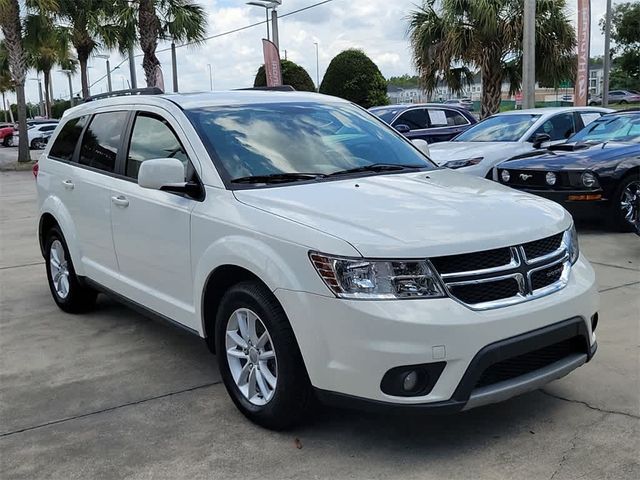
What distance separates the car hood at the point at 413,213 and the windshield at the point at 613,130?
5.89 m

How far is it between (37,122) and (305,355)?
37.5 metres

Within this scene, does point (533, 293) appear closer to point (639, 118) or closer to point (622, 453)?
point (622, 453)

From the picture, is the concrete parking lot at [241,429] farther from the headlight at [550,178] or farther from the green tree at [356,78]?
the green tree at [356,78]

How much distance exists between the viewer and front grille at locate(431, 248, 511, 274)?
10.00ft

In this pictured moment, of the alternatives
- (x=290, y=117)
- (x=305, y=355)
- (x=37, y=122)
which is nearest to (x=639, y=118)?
(x=290, y=117)

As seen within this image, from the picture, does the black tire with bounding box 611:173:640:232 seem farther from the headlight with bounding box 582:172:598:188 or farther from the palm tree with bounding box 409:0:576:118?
the palm tree with bounding box 409:0:576:118

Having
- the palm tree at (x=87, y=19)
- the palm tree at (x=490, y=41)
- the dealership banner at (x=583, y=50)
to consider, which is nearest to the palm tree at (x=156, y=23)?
the palm tree at (x=87, y=19)

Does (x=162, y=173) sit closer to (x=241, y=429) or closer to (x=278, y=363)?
(x=278, y=363)

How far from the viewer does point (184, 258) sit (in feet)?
13.1

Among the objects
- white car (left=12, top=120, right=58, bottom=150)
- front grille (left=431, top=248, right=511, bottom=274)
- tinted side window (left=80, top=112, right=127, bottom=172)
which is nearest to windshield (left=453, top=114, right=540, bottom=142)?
tinted side window (left=80, top=112, right=127, bottom=172)

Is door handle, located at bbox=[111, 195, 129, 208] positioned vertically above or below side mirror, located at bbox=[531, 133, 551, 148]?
below

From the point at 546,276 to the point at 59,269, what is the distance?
425 centimetres

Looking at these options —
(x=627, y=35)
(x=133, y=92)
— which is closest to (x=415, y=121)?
(x=133, y=92)

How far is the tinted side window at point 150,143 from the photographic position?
4289 mm
